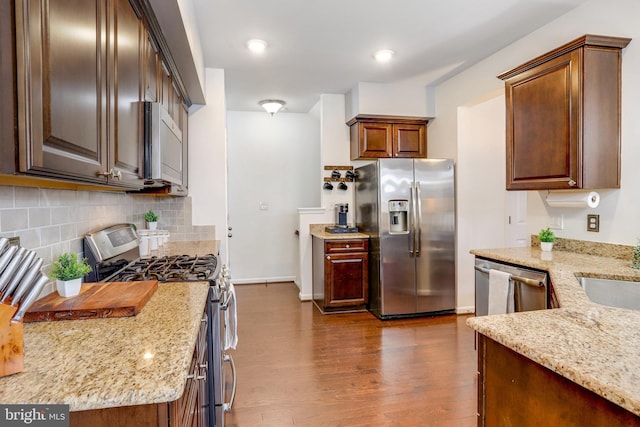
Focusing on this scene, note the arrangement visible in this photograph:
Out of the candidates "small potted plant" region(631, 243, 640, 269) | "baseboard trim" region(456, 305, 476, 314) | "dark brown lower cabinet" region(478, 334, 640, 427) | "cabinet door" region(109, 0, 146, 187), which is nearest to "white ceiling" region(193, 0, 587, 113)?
"cabinet door" region(109, 0, 146, 187)

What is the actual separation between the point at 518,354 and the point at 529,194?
2.27 m

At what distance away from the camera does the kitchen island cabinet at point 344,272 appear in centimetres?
395

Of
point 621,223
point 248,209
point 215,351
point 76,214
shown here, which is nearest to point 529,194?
point 621,223

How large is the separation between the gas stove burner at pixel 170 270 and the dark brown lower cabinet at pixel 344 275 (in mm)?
1802

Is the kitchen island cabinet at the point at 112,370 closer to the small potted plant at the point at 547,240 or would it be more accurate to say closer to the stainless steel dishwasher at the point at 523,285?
the stainless steel dishwasher at the point at 523,285

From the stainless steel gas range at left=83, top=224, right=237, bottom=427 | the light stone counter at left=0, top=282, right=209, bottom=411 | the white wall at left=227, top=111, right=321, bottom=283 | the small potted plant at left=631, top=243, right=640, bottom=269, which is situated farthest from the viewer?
the white wall at left=227, top=111, right=321, bottom=283

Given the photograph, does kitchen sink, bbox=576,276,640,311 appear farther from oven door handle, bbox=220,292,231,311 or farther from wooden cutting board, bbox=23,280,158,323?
wooden cutting board, bbox=23,280,158,323

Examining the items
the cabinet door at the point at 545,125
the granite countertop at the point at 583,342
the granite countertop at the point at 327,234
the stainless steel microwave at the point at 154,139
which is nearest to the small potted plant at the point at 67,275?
the stainless steel microwave at the point at 154,139

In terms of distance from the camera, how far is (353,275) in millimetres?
4000

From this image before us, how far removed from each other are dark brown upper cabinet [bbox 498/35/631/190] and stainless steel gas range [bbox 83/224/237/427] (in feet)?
7.32

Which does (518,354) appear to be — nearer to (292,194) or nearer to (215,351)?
(215,351)

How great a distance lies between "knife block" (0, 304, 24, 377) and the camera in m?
0.75

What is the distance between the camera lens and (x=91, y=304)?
1195 mm

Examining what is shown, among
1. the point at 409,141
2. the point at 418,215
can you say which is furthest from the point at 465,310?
the point at 409,141
